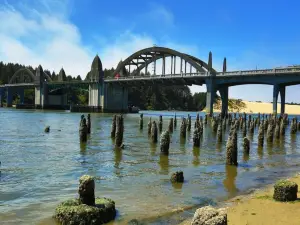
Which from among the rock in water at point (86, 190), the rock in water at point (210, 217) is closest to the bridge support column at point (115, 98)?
the rock in water at point (86, 190)

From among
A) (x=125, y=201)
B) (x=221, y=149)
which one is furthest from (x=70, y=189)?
(x=221, y=149)

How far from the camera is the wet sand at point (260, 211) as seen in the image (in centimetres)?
955

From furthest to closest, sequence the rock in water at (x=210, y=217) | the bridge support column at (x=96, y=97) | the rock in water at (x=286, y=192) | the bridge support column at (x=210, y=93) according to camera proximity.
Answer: the bridge support column at (x=96, y=97) → the bridge support column at (x=210, y=93) → the rock in water at (x=286, y=192) → the rock in water at (x=210, y=217)

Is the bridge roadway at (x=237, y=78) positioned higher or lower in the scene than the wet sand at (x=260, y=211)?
higher

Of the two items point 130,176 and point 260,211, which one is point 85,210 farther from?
point 130,176

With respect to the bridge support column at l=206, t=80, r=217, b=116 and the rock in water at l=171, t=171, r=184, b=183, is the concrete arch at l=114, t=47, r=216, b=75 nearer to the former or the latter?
the bridge support column at l=206, t=80, r=217, b=116

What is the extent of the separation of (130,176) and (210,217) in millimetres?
10135

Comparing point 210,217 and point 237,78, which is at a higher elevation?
point 237,78

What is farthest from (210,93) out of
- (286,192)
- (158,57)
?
(286,192)

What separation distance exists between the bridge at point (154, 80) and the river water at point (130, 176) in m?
44.1

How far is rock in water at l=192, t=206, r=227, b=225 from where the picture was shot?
6.84 metres

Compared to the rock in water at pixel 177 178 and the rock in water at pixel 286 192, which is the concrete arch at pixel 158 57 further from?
the rock in water at pixel 286 192

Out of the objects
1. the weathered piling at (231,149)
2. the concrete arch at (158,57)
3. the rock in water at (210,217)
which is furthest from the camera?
the concrete arch at (158,57)

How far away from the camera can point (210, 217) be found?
6914 mm
